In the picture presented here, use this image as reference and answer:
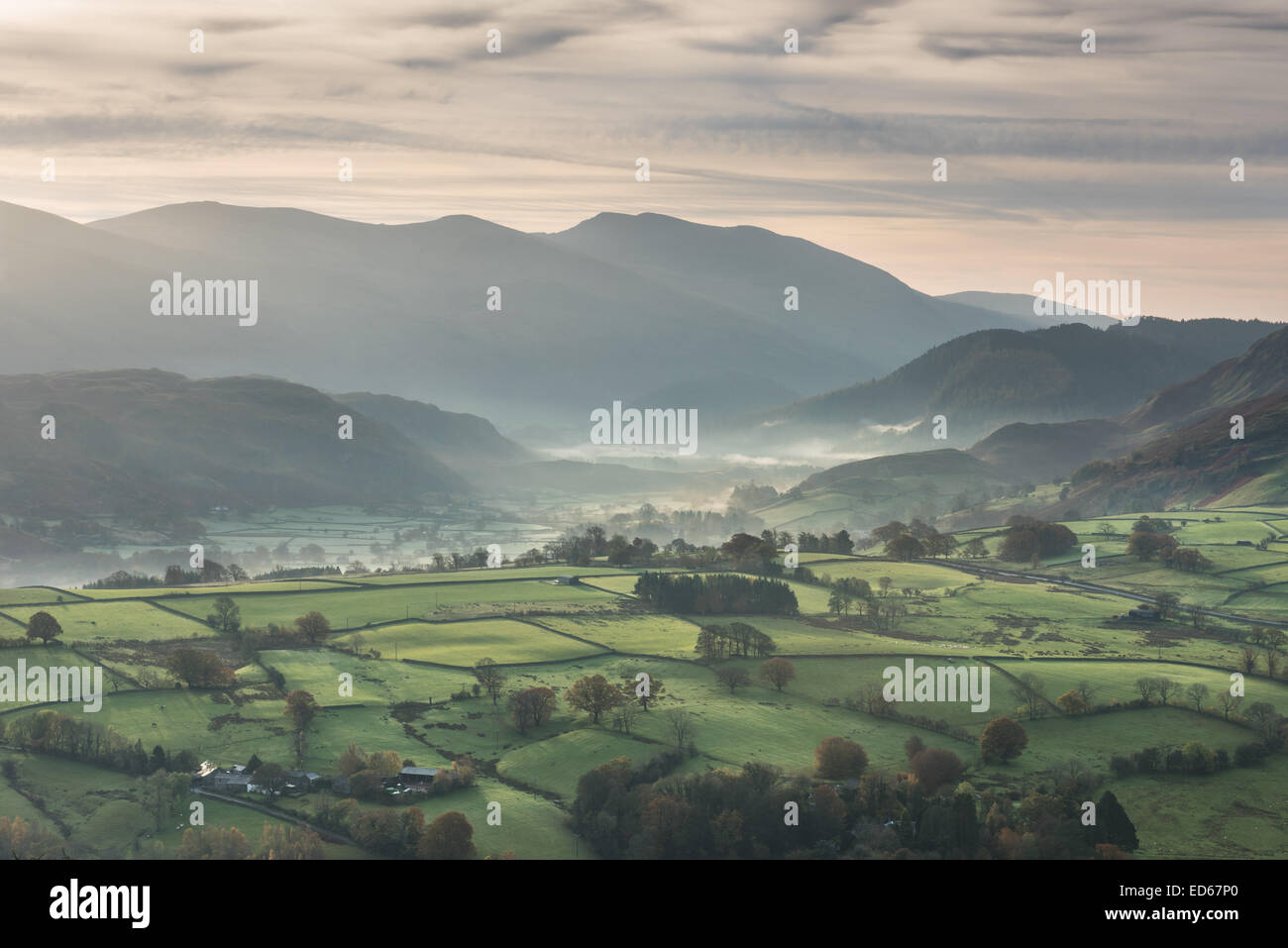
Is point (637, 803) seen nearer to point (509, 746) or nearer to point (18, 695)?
point (509, 746)

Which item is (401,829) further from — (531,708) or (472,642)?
(472,642)

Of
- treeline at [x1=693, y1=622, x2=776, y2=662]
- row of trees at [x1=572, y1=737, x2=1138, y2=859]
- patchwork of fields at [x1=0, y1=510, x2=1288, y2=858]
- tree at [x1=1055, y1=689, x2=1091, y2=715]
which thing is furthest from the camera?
treeline at [x1=693, y1=622, x2=776, y2=662]

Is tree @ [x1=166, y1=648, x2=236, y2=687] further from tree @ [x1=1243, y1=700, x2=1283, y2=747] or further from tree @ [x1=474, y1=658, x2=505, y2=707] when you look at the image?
tree @ [x1=1243, y1=700, x2=1283, y2=747]

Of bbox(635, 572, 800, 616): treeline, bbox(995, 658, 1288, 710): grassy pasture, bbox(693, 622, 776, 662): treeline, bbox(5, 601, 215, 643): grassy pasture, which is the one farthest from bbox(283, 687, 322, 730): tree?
bbox(995, 658, 1288, 710): grassy pasture

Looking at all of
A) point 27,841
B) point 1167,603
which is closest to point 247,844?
point 27,841

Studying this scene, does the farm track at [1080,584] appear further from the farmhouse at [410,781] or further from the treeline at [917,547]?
the farmhouse at [410,781]

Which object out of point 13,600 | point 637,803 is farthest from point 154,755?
point 13,600
